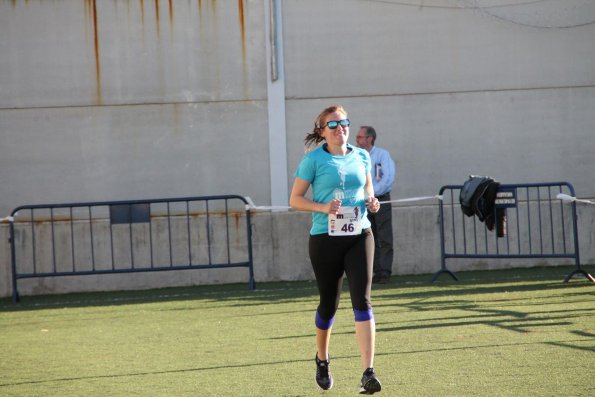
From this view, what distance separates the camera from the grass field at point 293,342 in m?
7.87

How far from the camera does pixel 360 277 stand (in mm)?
7555

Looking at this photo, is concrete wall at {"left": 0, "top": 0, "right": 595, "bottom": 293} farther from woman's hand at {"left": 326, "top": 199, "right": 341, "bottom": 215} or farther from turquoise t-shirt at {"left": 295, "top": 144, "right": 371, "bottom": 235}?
woman's hand at {"left": 326, "top": 199, "right": 341, "bottom": 215}

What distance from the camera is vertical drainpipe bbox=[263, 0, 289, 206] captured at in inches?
666

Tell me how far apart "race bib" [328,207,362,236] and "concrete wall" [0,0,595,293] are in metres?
9.13

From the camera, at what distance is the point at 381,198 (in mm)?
15203

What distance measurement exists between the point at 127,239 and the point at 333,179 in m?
9.39

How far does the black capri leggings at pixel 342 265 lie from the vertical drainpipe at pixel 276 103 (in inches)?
358

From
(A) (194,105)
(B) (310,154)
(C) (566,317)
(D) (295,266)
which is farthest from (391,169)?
(B) (310,154)

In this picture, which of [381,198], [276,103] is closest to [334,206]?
[381,198]

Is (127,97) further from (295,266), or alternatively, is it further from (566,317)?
(566,317)

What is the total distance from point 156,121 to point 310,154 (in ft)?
31.0

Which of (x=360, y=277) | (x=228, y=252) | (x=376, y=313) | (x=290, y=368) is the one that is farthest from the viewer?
(x=228, y=252)

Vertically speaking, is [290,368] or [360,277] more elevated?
[360,277]

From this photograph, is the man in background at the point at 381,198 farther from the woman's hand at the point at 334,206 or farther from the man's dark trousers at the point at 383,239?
the woman's hand at the point at 334,206
